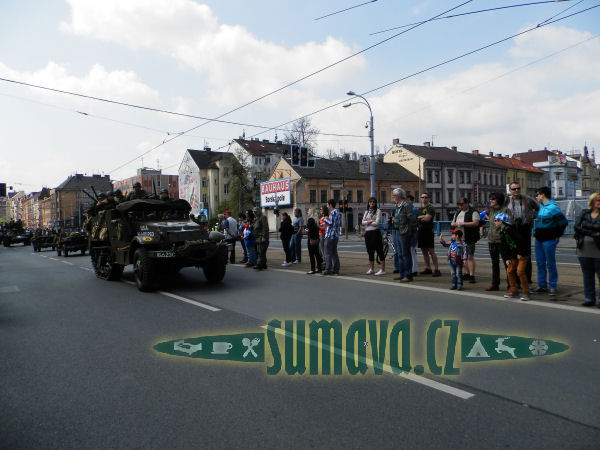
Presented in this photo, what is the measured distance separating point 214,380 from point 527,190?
9299 centimetres

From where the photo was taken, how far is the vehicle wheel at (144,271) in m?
9.26

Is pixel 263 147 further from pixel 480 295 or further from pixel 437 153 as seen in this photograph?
pixel 480 295

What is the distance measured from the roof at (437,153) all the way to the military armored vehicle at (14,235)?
169 ft

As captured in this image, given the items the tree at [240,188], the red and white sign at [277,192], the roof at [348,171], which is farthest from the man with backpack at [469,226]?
the tree at [240,188]

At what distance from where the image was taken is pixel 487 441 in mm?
2918

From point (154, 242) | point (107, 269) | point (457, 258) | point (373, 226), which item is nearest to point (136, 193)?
point (107, 269)

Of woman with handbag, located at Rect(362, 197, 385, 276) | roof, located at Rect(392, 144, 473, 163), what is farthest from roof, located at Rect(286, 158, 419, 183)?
woman with handbag, located at Rect(362, 197, 385, 276)

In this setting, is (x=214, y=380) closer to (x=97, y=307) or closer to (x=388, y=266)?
(x=97, y=307)

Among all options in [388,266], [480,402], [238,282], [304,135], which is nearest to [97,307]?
[238,282]

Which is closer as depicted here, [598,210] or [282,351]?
[282,351]

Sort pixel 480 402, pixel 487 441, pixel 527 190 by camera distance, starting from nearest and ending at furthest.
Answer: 1. pixel 487 441
2. pixel 480 402
3. pixel 527 190

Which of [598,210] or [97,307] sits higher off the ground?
[598,210]

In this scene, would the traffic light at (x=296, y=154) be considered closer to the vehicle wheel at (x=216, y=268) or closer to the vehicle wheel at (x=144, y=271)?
the vehicle wheel at (x=216, y=268)

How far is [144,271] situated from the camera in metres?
9.27
